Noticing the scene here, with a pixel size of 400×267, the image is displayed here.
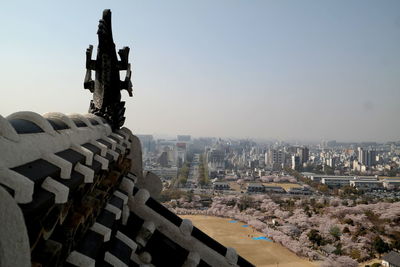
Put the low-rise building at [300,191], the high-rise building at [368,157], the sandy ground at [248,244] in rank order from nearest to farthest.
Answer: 1. the sandy ground at [248,244]
2. the low-rise building at [300,191]
3. the high-rise building at [368,157]

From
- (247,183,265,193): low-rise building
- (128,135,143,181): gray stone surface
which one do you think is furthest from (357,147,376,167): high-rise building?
(128,135,143,181): gray stone surface

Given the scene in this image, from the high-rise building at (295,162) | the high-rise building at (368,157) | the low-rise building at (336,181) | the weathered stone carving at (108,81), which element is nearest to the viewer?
the weathered stone carving at (108,81)

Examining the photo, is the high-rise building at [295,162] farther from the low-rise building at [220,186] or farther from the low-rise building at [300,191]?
the low-rise building at [220,186]

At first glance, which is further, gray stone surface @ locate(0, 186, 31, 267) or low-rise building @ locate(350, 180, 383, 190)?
low-rise building @ locate(350, 180, 383, 190)

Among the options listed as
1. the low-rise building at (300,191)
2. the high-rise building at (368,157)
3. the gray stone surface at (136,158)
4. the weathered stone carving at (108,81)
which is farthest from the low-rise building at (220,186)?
the high-rise building at (368,157)

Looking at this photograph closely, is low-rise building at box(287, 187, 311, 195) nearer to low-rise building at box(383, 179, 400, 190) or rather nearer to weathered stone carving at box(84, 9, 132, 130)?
low-rise building at box(383, 179, 400, 190)

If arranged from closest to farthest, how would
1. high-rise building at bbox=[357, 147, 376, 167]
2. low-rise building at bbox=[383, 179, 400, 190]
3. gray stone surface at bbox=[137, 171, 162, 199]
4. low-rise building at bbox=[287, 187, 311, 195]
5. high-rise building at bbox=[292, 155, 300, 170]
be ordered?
gray stone surface at bbox=[137, 171, 162, 199] < low-rise building at bbox=[287, 187, 311, 195] < low-rise building at bbox=[383, 179, 400, 190] < high-rise building at bbox=[292, 155, 300, 170] < high-rise building at bbox=[357, 147, 376, 167]
